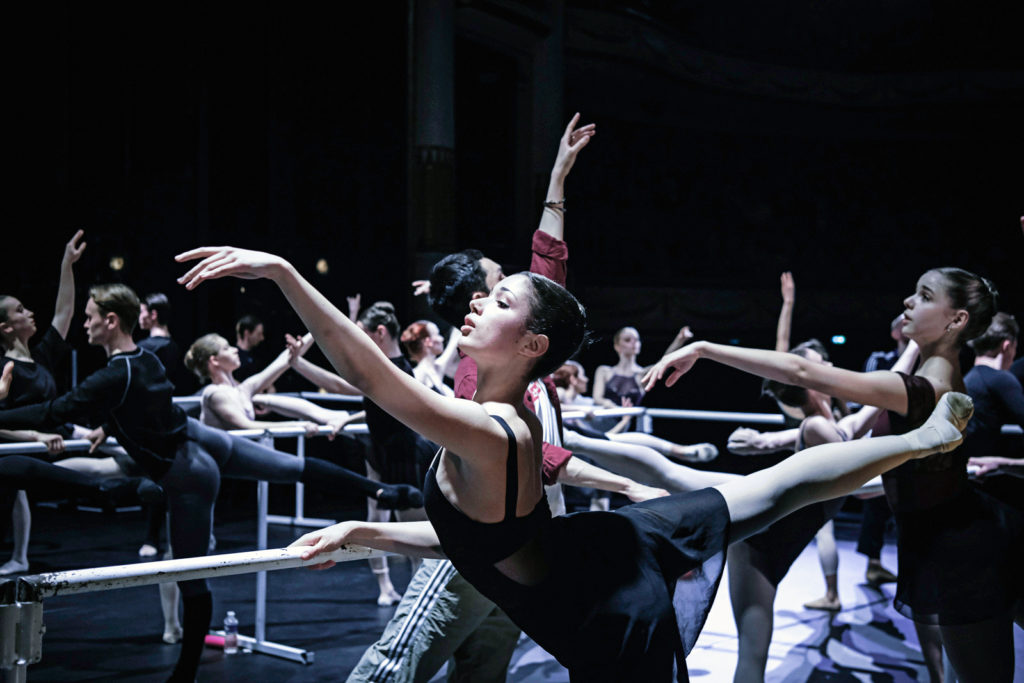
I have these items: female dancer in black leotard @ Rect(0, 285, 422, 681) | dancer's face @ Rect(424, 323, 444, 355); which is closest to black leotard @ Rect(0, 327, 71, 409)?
female dancer in black leotard @ Rect(0, 285, 422, 681)

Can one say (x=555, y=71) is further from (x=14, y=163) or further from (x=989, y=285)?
(x=989, y=285)

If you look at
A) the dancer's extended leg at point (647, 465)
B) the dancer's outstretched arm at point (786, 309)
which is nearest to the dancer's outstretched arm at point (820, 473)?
the dancer's extended leg at point (647, 465)

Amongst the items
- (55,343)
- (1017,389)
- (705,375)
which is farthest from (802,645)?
(705,375)

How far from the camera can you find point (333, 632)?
184 inches

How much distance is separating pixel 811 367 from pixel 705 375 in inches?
469

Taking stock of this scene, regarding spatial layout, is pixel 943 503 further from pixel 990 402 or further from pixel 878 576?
pixel 878 576

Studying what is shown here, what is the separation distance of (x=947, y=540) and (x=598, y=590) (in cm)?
131

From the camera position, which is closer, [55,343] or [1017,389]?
[1017,389]

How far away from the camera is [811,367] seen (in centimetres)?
239

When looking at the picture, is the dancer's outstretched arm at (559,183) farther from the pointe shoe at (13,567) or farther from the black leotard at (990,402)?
the pointe shoe at (13,567)

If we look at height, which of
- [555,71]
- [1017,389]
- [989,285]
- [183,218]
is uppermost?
[555,71]

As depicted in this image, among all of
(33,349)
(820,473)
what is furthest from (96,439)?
(820,473)

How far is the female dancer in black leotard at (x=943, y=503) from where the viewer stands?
2.45m

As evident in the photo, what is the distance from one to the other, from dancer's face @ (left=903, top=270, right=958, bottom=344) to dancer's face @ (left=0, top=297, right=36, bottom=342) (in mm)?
4115
